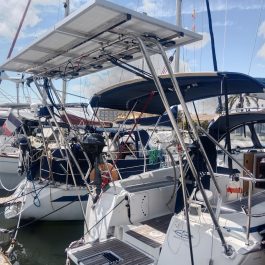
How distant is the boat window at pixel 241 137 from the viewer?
22.4ft

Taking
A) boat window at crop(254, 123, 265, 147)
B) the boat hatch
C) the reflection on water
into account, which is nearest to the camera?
the boat hatch

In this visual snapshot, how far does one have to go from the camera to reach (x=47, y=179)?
8891 mm

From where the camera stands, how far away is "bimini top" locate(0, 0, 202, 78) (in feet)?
10.9

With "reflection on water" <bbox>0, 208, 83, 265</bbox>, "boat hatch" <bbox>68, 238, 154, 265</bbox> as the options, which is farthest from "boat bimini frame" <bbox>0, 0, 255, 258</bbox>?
"reflection on water" <bbox>0, 208, 83, 265</bbox>

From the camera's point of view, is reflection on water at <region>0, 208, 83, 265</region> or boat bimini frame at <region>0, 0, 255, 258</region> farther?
reflection on water at <region>0, 208, 83, 265</region>

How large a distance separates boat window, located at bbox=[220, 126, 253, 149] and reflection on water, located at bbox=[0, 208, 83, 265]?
14.4 feet

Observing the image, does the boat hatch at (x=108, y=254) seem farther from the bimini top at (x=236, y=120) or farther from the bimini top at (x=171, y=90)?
the bimini top at (x=236, y=120)

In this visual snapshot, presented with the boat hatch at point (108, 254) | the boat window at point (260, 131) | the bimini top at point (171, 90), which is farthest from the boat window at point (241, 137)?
the boat hatch at point (108, 254)

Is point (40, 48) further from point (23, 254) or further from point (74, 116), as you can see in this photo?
point (74, 116)

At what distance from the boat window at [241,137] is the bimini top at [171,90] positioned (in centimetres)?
165

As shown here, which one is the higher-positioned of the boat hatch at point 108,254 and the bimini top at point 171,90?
the bimini top at point 171,90

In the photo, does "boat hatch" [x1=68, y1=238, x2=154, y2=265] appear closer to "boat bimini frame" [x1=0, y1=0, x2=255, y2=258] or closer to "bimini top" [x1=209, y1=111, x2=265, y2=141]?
"boat bimini frame" [x1=0, y1=0, x2=255, y2=258]

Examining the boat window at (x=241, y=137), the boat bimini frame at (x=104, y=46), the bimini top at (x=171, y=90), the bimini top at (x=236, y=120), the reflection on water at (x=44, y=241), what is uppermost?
the boat bimini frame at (x=104, y=46)

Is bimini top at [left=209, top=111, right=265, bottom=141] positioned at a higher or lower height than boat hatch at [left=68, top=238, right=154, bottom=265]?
higher
